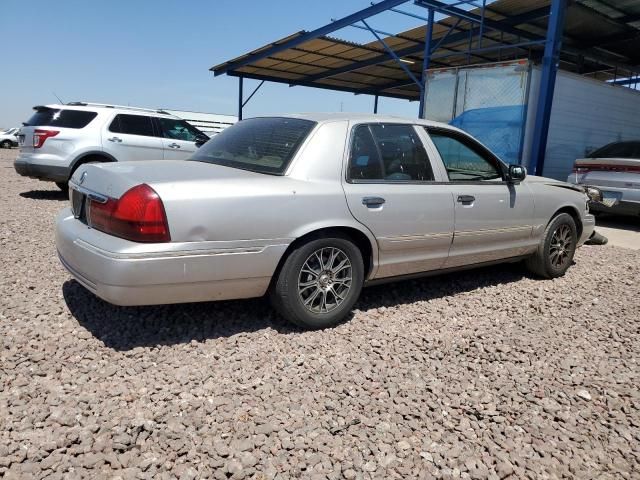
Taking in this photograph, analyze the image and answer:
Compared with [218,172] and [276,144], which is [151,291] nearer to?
[218,172]

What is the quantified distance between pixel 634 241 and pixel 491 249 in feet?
14.4

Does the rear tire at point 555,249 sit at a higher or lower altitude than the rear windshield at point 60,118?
lower

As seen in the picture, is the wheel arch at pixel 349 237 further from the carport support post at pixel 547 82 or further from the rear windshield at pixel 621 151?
the carport support post at pixel 547 82

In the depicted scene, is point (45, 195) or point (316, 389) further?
point (45, 195)

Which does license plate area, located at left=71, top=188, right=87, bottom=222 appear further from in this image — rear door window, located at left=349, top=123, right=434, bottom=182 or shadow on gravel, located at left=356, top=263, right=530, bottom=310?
shadow on gravel, located at left=356, top=263, right=530, bottom=310

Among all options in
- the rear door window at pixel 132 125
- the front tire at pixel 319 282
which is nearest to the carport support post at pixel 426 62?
the rear door window at pixel 132 125

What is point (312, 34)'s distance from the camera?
A: 43.9 ft

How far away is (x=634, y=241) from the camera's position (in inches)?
297

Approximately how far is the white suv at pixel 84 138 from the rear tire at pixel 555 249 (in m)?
7.08

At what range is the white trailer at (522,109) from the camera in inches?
373

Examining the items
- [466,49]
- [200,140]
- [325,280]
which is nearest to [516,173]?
[325,280]

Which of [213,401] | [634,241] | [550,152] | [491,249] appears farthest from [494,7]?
[213,401]

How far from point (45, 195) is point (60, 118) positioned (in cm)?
176

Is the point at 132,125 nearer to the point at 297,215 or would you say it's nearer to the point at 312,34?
the point at 312,34
